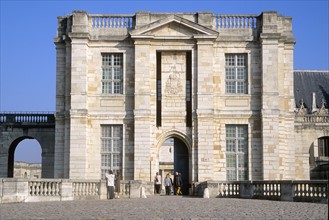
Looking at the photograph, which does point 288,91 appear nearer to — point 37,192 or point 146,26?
point 146,26

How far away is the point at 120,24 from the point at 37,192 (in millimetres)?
12160

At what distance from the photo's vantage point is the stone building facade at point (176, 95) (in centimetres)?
3123

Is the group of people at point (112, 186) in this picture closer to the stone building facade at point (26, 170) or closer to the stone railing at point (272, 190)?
the stone railing at point (272, 190)

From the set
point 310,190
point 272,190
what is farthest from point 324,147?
point 310,190

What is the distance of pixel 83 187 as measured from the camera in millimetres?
24797

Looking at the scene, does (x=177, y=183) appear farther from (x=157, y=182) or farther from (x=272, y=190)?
(x=272, y=190)

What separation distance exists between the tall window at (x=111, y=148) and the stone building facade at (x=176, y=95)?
0.05 m

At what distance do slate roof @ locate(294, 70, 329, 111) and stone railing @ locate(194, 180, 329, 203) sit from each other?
24472mm

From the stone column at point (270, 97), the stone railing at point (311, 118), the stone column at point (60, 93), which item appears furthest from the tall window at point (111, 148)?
the stone railing at point (311, 118)

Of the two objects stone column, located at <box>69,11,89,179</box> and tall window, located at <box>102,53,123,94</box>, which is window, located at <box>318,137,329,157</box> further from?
stone column, located at <box>69,11,89,179</box>

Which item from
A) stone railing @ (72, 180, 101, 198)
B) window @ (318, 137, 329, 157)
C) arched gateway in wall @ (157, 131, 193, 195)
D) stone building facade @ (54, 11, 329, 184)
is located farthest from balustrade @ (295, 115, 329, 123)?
stone railing @ (72, 180, 101, 198)

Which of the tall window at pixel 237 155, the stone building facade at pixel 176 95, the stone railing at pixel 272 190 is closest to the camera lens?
the stone railing at pixel 272 190

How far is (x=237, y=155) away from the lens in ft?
104

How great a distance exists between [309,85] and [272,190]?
29.9m
